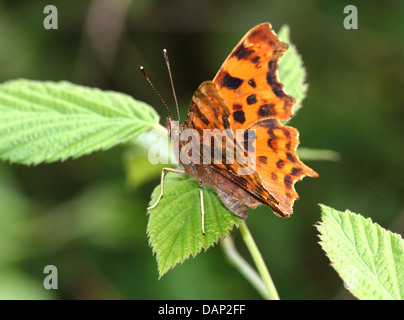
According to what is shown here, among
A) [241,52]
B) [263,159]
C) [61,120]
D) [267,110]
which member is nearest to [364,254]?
[263,159]

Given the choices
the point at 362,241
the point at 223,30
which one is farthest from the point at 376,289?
the point at 223,30

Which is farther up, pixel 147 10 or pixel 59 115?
pixel 147 10

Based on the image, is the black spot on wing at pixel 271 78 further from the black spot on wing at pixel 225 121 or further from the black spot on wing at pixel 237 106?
the black spot on wing at pixel 225 121

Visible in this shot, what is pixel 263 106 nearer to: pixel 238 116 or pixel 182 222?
pixel 238 116

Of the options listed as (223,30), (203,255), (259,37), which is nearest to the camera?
(259,37)

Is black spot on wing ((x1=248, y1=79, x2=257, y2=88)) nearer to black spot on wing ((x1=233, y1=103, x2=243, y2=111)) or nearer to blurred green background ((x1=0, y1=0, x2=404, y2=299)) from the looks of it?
black spot on wing ((x1=233, y1=103, x2=243, y2=111))

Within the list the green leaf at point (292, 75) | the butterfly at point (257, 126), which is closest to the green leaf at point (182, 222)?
the butterfly at point (257, 126)

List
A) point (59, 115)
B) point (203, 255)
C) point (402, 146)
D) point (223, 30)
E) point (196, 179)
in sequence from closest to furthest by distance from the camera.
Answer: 1. point (196, 179)
2. point (59, 115)
3. point (203, 255)
4. point (402, 146)
5. point (223, 30)

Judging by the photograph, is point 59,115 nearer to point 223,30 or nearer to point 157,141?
point 157,141
